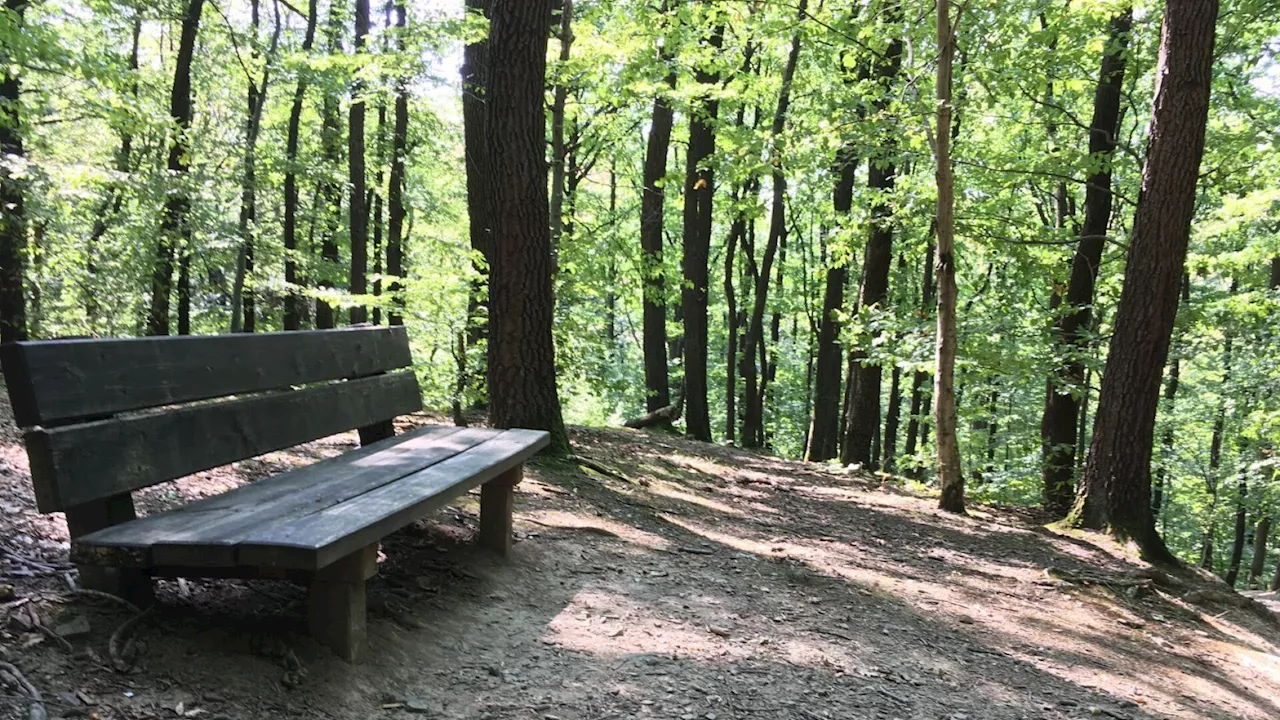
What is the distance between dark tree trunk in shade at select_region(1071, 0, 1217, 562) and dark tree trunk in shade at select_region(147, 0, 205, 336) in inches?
392

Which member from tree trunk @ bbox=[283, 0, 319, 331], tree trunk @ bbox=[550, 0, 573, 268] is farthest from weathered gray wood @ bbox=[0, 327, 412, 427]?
tree trunk @ bbox=[283, 0, 319, 331]

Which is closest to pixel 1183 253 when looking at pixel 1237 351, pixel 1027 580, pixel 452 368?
pixel 1027 580

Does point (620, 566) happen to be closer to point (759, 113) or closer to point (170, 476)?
point (170, 476)

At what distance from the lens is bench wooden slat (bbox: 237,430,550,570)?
2.12m

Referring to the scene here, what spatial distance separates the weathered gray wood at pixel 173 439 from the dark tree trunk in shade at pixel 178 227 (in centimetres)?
728

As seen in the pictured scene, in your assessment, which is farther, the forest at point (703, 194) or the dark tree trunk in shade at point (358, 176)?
the dark tree trunk in shade at point (358, 176)

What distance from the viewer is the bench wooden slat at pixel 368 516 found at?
212cm

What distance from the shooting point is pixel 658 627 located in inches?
142

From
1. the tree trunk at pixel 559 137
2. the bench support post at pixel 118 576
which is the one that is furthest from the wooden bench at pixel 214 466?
the tree trunk at pixel 559 137

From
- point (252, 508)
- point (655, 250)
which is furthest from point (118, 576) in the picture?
point (655, 250)

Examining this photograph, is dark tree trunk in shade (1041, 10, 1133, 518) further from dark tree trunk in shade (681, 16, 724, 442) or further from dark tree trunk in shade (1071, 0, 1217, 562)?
dark tree trunk in shade (681, 16, 724, 442)

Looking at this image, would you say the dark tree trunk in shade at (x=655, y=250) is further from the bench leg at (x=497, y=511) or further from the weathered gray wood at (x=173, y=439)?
the weathered gray wood at (x=173, y=439)

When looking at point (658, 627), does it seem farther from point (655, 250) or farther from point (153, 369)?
point (655, 250)

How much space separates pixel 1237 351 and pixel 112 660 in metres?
16.1
